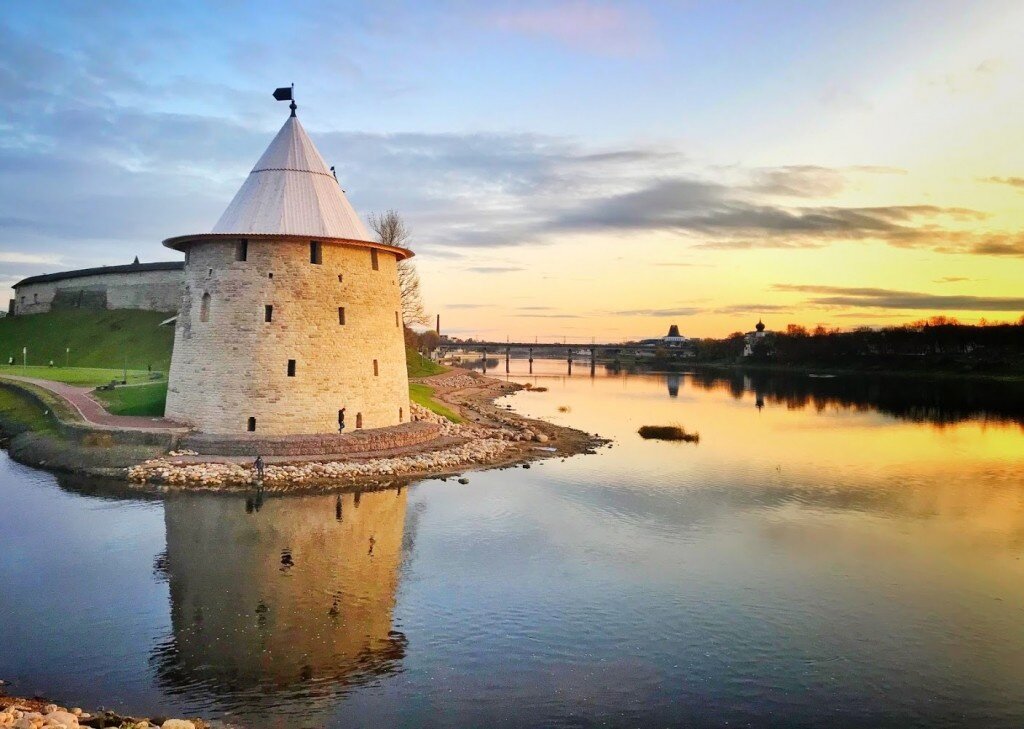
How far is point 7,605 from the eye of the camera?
1139cm

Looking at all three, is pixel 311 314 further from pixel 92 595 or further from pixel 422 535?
pixel 92 595

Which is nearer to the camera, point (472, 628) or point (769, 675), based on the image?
point (769, 675)

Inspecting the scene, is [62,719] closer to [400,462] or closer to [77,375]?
[400,462]

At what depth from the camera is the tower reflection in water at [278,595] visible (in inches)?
374

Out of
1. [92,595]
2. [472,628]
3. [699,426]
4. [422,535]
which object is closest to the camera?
[472,628]

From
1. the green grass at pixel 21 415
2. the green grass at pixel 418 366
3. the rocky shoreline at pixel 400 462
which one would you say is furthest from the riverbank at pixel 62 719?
the green grass at pixel 418 366

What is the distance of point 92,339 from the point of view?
146 ft

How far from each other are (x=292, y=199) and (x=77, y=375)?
1837 cm

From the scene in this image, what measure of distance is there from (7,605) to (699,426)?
95.0ft

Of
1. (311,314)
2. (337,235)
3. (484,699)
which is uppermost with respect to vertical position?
(337,235)

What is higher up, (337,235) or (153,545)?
(337,235)

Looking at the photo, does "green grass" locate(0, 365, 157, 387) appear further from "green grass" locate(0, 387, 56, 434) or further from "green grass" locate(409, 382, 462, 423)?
"green grass" locate(409, 382, 462, 423)

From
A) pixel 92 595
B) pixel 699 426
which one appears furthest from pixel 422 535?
pixel 699 426

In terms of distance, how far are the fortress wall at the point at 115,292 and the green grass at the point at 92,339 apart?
0.71 m
